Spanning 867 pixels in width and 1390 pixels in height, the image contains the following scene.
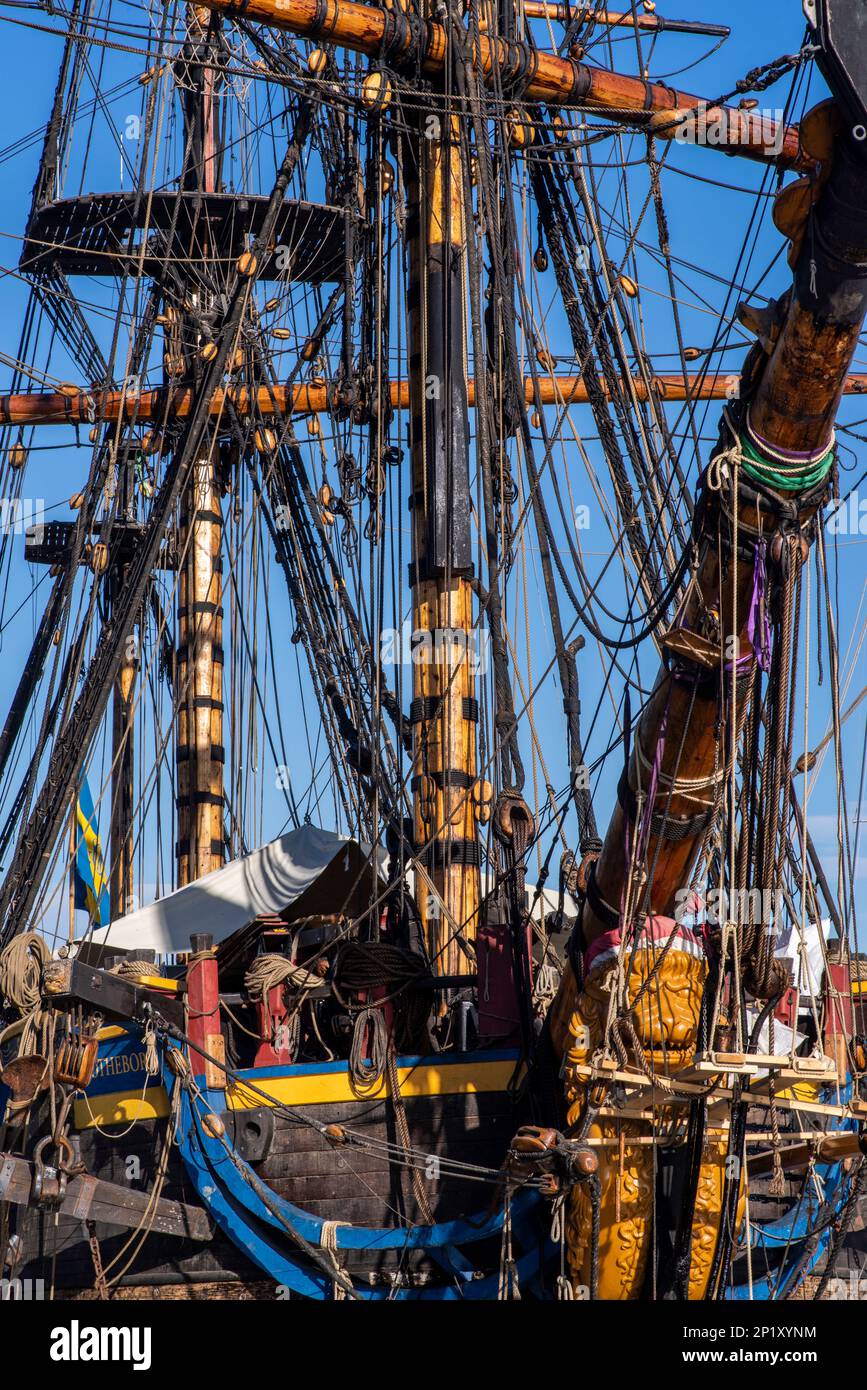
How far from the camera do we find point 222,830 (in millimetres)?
23031

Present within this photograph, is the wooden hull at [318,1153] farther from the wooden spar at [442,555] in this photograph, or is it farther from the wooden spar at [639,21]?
the wooden spar at [639,21]

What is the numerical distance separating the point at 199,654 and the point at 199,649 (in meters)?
0.06

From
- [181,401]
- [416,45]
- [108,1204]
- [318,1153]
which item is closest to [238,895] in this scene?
[318,1153]

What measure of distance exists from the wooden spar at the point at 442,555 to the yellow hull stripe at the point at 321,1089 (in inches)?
77.7

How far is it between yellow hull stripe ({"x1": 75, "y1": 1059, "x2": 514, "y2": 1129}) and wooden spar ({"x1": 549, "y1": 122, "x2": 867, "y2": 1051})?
0.68m

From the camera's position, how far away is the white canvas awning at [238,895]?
14.3 m

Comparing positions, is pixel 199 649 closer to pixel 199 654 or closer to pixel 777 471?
pixel 199 654

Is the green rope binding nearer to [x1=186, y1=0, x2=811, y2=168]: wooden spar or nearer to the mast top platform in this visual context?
[x1=186, y1=0, x2=811, y2=168]: wooden spar

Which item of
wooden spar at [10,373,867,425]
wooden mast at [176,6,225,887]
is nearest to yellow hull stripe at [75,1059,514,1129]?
wooden mast at [176,6,225,887]

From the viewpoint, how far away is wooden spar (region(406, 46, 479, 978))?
1440cm

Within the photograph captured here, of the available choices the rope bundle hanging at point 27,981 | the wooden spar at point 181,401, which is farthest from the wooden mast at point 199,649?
the rope bundle hanging at point 27,981

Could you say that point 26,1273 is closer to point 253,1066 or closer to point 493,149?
point 253,1066

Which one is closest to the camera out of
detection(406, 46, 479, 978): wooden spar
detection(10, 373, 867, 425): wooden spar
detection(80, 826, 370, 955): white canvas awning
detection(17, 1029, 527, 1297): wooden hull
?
detection(17, 1029, 527, 1297): wooden hull
